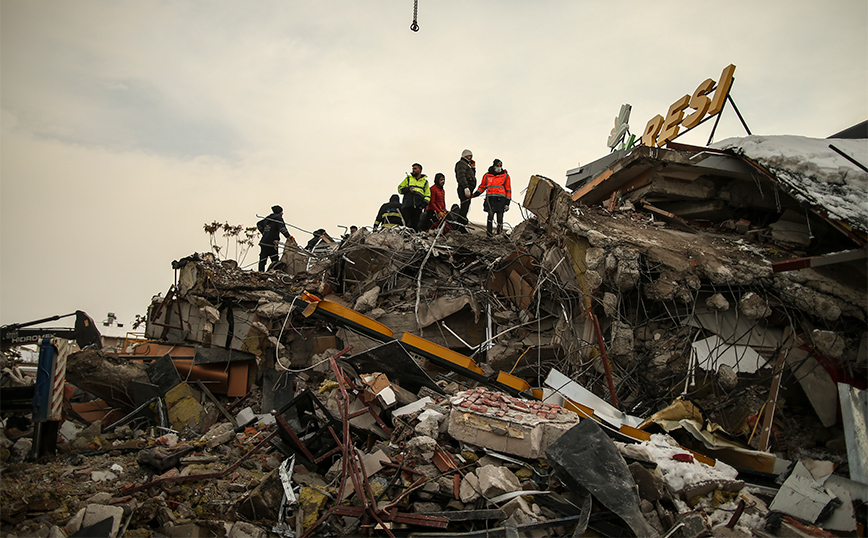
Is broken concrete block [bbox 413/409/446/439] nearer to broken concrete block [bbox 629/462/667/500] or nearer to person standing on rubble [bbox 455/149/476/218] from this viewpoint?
broken concrete block [bbox 629/462/667/500]

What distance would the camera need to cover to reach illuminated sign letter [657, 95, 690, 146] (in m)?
9.98

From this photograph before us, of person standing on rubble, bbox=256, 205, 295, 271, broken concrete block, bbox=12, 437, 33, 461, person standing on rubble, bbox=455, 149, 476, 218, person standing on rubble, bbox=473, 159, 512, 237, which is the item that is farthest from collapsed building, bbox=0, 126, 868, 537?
person standing on rubble, bbox=455, 149, 476, 218

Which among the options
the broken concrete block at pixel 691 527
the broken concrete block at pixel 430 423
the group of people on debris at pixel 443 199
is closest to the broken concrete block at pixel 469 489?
the broken concrete block at pixel 430 423

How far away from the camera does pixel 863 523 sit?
4.30m

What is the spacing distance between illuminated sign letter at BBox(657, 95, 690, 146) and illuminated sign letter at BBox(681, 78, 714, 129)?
165 mm

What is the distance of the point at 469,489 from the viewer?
419 cm

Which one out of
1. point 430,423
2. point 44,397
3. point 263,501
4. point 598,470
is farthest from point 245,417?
point 598,470

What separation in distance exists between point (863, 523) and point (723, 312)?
9.62 feet

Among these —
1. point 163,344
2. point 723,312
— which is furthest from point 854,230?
point 163,344

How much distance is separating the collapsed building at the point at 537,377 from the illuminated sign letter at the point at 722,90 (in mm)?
1019

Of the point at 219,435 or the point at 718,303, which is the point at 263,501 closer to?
the point at 219,435

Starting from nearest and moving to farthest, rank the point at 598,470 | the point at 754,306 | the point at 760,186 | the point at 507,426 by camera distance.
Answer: the point at 598,470 < the point at 507,426 < the point at 754,306 < the point at 760,186

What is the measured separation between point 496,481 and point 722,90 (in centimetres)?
868

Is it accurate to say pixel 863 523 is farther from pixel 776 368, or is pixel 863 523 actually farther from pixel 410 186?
pixel 410 186
